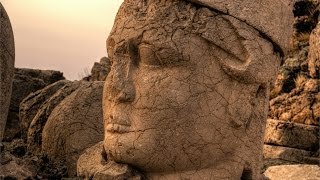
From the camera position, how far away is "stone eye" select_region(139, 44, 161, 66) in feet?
11.9

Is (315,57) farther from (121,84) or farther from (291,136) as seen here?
(121,84)

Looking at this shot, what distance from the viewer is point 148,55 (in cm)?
365

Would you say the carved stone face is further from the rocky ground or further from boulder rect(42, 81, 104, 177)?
boulder rect(42, 81, 104, 177)

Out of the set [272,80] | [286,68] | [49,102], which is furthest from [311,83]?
[272,80]

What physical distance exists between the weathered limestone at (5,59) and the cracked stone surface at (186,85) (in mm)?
738

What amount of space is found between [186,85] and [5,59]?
1275 millimetres

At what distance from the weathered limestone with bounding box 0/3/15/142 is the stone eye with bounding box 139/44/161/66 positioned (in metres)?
0.94

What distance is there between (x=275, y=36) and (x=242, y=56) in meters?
0.31

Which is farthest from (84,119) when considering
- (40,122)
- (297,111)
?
(297,111)

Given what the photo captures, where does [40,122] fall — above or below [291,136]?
above

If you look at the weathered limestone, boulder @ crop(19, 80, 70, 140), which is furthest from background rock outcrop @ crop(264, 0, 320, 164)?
the weathered limestone

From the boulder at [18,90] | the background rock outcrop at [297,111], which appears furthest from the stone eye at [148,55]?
the background rock outcrop at [297,111]

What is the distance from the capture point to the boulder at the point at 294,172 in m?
6.27

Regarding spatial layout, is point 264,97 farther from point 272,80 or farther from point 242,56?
point 242,56
